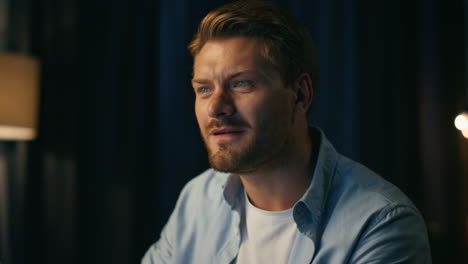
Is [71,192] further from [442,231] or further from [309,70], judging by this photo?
[442,231]

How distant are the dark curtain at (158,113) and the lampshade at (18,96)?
0.23 metres

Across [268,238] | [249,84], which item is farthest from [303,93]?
[268,238]

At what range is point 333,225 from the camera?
108cm

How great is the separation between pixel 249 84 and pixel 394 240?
0.53 metres

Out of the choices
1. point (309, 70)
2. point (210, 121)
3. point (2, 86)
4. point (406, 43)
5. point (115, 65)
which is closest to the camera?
point (210, 121)

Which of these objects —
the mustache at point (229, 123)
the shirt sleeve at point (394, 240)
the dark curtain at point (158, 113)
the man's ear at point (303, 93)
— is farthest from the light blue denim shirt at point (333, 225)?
the dark curtain at point (158, 113)

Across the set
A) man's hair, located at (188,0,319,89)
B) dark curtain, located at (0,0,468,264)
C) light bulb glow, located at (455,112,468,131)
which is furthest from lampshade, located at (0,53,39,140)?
light bulb glow, located at (455,112,468,131)

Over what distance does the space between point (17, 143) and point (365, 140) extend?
68.1 inches

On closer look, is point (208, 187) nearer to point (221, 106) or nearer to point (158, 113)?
point (221, 106)

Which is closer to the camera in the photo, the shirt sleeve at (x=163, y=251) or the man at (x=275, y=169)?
the man at (x=275, y=169)

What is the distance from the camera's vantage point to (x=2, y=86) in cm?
158

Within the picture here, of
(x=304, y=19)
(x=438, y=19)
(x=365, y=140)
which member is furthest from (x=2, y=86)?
(x=438, y=19)

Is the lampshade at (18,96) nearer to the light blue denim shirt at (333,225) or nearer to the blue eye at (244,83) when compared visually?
the light blue denim shirt at (333,225)

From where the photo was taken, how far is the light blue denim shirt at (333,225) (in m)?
1.02
